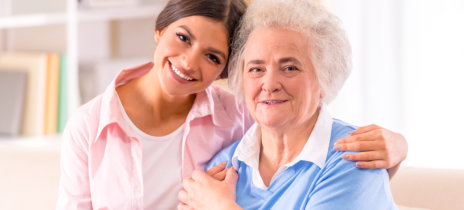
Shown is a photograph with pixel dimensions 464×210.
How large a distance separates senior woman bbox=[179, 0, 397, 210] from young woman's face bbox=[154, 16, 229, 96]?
Result: 0.07 metres

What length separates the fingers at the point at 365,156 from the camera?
50.6 inches

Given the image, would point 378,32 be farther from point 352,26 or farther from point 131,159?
point 131,159

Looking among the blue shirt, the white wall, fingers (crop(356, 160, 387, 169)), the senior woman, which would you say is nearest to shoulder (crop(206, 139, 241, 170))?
the blue shirt

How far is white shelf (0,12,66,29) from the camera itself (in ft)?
9.61

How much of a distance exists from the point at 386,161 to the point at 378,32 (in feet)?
5.09

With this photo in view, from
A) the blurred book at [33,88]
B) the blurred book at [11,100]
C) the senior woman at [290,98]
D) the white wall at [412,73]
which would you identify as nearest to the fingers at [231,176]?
the senior woman at [290,98]

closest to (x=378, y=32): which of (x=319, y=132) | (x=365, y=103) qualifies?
(x=365, y=103)

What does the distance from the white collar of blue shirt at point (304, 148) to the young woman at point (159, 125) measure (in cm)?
16

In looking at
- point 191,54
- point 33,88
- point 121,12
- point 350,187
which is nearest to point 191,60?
point 191,54

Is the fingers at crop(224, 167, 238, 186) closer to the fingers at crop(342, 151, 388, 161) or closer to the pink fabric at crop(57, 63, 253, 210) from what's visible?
the pink fabric at crop(57, 63, 253, 210)

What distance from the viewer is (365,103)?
2.80 metres

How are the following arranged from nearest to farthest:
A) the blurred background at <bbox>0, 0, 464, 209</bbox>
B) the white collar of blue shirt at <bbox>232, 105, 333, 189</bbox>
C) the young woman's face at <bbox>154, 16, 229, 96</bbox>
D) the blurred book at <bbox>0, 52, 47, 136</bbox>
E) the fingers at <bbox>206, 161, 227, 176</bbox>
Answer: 1. the white collar of blue shirt at <bbox>232, 105, 333, 189</bbox>
2. the young woman's face at <bbox>154, 16, 229, 96</bbox>
3. the fingers at <bbox>206, 161, 227, 176</bbox>
4. the blurred background at <bbox>0, 0, 464, 209</bbox>
5. the blurred book at <bbox>0, 52, 47, 136</bbox>

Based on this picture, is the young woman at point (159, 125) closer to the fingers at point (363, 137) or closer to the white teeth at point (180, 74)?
the white teeth at point (180, 74)

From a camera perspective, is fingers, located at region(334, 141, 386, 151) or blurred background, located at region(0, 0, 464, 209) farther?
blurred background, located at region(0, 0, 464, 209)
